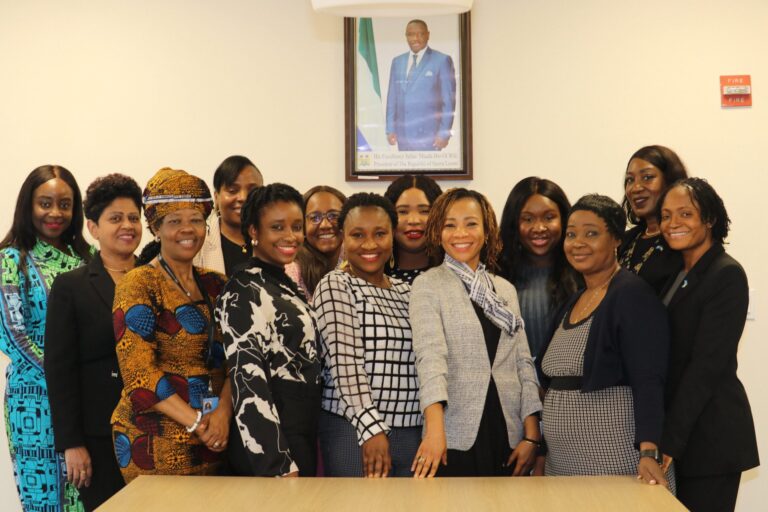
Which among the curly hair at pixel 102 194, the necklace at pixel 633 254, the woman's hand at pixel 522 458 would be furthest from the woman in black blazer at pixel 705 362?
the curly hair at pixel 102 194

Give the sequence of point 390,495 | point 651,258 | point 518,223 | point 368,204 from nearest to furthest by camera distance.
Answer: point 390,495 → point 368,204 → point 651,258 → point 518,223

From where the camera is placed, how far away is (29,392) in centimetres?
304

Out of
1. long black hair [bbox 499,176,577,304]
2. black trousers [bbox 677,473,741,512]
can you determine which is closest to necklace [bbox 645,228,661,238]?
long black hair [bbox 499,176,577,304]

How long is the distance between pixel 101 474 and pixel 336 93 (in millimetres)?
2154

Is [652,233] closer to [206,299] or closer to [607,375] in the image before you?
[607,375]

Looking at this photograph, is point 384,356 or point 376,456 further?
point 384,356

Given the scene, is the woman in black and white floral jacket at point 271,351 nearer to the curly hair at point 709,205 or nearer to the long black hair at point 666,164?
the curly hair at point 709,205

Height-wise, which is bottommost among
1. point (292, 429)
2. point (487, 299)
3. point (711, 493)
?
point (711, 493)

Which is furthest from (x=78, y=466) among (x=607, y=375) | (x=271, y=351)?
(x=607, y=375)

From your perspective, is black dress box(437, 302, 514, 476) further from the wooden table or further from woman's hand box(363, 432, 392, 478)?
the wooden table

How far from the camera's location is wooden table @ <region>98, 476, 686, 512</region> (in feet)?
6.31

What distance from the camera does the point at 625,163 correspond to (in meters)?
4.08

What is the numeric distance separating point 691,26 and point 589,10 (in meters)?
0.50

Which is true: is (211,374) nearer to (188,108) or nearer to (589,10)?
(188,108)
